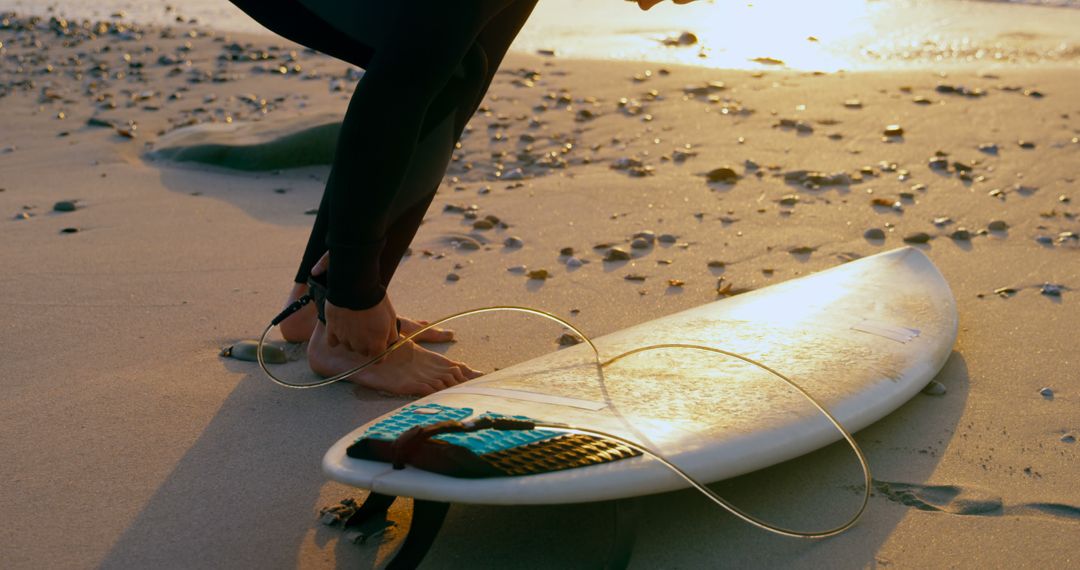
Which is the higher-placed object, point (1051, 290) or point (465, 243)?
point (1051, 290)

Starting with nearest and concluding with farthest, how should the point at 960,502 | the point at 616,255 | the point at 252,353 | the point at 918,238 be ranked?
1. the point at 960,502
2. the point at 252,353
3. the point at 616,255
4. the point at 918,238

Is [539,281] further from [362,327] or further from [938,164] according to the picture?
[938,164]

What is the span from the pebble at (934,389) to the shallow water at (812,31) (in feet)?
12.6

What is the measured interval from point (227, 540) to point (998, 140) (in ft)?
11.9

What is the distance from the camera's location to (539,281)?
10.1 feet

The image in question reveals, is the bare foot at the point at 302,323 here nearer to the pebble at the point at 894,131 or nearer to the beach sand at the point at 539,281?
the beach sand at the point at 539,281

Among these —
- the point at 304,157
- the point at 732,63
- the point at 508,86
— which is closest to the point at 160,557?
the point at 304,157

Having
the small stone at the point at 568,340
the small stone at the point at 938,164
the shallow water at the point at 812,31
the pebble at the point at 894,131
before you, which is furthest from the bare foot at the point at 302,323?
the shallow water at the point at 812,31

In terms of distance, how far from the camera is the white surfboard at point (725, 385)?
Answer: 1610 mm

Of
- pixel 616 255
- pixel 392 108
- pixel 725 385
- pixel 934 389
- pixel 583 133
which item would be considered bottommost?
pixel 583 133

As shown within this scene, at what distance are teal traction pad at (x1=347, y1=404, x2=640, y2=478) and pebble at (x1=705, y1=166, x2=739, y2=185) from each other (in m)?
2.42

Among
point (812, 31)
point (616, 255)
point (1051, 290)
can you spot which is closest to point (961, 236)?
point (1051, 290)

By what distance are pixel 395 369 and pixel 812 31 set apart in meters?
5.30

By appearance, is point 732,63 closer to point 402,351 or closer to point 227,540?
point 402,351
